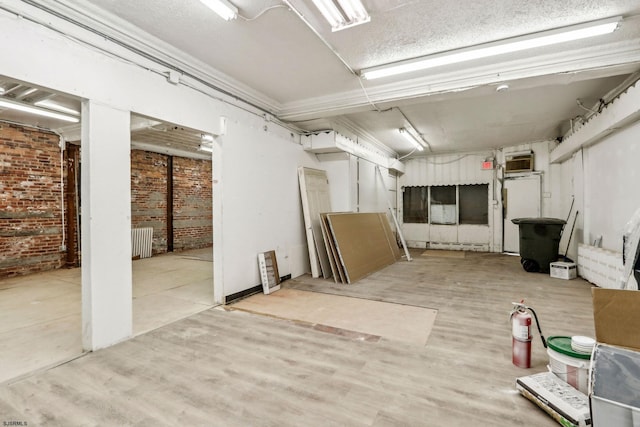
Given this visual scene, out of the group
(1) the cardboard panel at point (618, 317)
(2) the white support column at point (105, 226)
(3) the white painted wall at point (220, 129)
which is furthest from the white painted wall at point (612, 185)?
(2) the white support column at point (105, 226)

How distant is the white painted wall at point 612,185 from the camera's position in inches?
154

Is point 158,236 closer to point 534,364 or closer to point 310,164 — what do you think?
point 310,164

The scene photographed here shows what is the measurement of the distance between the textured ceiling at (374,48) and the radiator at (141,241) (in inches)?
205

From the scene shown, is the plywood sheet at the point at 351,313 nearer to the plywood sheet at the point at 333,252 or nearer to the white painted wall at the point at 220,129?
the white painted wall at the point at 220,129

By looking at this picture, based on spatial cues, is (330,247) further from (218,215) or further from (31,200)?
(31,200)

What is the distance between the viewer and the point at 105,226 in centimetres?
269

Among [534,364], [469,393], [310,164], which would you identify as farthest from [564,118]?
[469,393]

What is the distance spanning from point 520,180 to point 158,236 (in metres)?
10.3

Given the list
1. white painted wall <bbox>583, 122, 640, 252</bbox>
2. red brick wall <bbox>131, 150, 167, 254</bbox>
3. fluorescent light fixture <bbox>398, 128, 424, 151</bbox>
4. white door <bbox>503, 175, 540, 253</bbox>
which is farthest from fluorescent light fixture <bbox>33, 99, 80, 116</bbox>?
white door <bbox>503, 175, 540, 253</bbox>

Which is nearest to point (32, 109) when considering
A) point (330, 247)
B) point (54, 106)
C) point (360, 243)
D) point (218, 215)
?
point (54, 106)

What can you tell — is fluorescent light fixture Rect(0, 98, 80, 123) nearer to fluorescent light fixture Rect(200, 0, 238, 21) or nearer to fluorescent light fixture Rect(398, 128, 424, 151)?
fluorescent light fixture Rect(200, 0, 238, 21)

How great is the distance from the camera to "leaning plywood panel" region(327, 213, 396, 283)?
5.24 meters

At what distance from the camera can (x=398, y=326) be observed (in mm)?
3160

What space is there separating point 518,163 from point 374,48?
6909 mm
